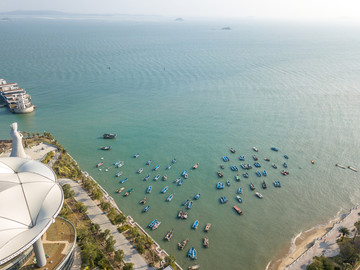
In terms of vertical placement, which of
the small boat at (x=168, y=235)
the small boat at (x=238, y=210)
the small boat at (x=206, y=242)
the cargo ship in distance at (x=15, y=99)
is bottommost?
the small boat at (x=206, y=242)

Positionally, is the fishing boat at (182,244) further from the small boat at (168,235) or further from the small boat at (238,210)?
the small boat at (238,210)

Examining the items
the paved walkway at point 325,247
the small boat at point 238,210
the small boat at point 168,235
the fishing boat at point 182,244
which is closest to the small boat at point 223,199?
the small boat at point 238,210

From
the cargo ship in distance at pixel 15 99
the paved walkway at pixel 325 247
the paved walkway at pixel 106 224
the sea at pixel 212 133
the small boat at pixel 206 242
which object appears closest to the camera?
the paved walkway at pixel 106 224

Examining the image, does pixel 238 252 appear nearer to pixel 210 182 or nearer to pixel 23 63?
pixel 210 182

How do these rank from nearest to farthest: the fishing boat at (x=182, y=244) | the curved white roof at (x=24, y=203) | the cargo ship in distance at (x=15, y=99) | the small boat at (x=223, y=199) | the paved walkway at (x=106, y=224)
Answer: the curved white roof at (x=24, y=203) → the paved walkway at (x=106, y=224) → the fishing boat at (x=182, y=244) → the small boat at (x=223, y=199) → the cargo ship in distance at (x=15, y=99)

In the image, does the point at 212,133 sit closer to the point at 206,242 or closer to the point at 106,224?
the point at 206,242

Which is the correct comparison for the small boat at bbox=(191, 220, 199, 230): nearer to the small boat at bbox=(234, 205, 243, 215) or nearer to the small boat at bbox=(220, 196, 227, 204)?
the small boat at bbox=(220, 196, 227, 204)
